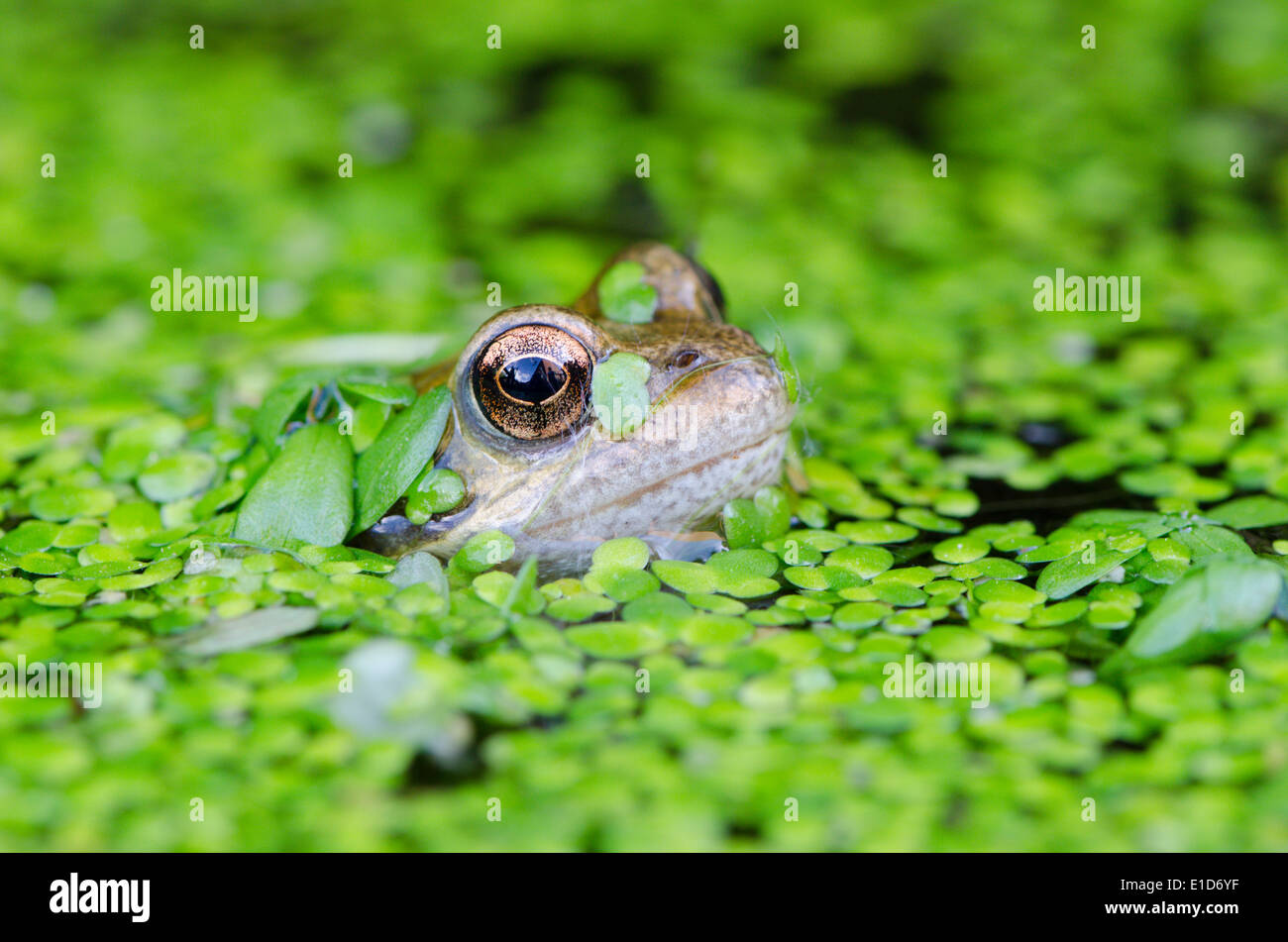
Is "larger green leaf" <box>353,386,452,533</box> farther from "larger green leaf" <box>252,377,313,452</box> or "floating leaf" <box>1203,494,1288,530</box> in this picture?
"floating leaf" <box>1203,494,1288,530</box>

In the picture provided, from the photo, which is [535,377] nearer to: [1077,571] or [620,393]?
[620,393]

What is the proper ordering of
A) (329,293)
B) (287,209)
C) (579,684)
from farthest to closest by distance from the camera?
(287,209)
(329,293)
(579,684)

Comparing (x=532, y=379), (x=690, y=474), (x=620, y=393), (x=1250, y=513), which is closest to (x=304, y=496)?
(x=532, y=379)

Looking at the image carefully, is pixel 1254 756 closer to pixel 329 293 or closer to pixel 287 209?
pixel 329 293

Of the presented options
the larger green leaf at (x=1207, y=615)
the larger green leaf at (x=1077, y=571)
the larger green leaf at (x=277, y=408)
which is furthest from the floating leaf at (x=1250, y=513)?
the larger green leaf at (x=277, y=408)
